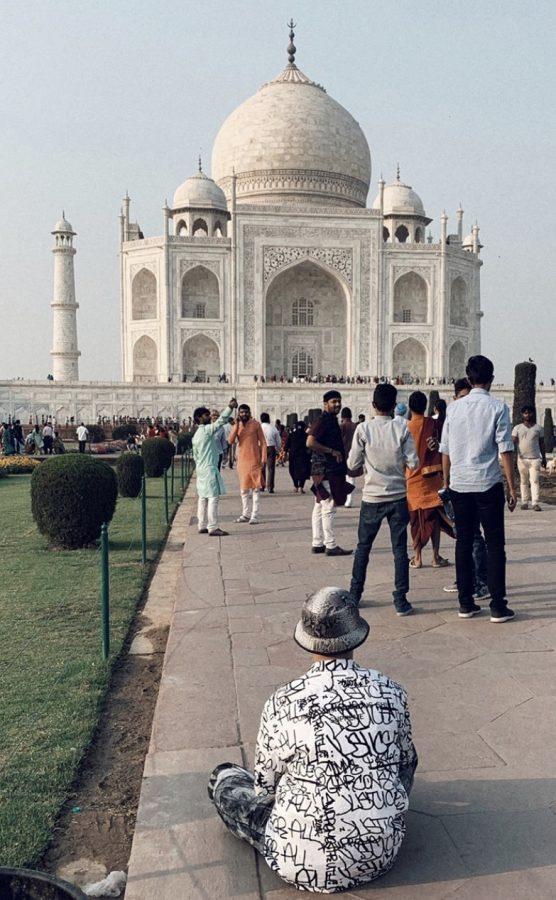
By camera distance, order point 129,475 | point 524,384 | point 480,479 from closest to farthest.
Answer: point 480,479
point 129,475
point 524,384

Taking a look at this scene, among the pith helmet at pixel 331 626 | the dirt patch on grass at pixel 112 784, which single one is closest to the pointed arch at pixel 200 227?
the dirt patch on grass at pixel 112 784

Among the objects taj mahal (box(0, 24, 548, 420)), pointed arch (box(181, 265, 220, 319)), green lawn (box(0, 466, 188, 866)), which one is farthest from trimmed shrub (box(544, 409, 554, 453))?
green lawn (box(0, 466, 188, 866))

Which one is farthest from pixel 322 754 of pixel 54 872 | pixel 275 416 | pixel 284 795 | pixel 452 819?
pixel 275 416

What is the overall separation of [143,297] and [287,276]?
675 centimetres

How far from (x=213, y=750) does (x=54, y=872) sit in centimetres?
71

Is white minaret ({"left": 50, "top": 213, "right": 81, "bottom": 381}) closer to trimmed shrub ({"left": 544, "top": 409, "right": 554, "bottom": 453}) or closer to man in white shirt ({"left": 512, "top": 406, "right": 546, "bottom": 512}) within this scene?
trimmed shrub ({"left": 544, "top": 409, "right": 554, "bottom": 453})

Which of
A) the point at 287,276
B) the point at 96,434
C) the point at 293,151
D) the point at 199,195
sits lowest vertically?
the point at 96,434

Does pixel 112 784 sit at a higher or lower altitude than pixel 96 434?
higher

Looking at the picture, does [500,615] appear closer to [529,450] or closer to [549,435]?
[529,450]

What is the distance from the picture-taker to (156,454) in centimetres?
1455

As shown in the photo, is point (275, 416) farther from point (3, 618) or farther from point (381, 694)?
point (381, 694)

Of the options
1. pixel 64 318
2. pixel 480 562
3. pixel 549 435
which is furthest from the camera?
pixel 64 318

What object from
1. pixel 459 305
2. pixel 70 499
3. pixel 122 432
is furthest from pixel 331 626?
Result: pixel 459 305

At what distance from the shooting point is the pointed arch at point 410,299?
36.5 meters
